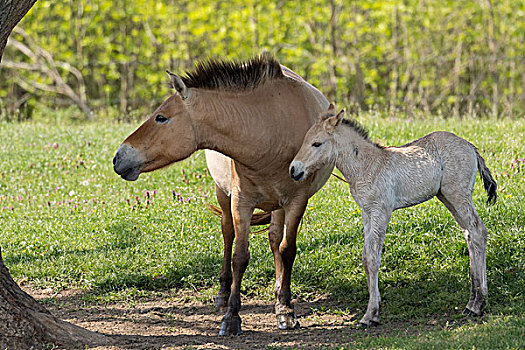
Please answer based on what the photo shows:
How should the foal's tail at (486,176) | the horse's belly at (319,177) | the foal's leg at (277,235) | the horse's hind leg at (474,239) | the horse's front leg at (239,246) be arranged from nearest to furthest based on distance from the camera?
1. the horse's hind leg at (474,239)
2. the foal's tail at (486,176)
3. the horse's front leg at (239,246)
4. the horse's belly at (319,177)
5. the foal's leg at (277,235)

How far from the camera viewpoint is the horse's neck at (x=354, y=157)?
5305 mm

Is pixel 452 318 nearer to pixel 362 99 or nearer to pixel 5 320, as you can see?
pixel 5 320

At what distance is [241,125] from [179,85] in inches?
22.9

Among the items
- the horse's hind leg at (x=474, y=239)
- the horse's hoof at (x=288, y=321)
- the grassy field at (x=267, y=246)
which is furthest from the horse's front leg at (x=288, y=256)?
the horse's hind leg at (x=474, y=239)

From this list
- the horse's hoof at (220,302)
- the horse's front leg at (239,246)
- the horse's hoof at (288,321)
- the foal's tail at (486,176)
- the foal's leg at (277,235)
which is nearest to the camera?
the foal's tail at (486,176)

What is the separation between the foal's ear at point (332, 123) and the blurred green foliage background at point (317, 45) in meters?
10.8

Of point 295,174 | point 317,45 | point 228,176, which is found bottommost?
point 228,176

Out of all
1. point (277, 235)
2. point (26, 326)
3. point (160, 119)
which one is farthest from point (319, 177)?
point (26, 326)

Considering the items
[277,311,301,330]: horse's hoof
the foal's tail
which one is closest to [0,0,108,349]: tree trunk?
[277,311,301,330]: horse's hoof

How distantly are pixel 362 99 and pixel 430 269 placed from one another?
35.7 feet

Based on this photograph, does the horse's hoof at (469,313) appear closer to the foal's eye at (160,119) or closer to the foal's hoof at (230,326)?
the foal's hoof at (230,326)

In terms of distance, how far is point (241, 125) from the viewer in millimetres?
A: 5309

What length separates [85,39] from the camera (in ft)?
56.1

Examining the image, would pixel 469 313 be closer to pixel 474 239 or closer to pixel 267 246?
pixel 474 239
